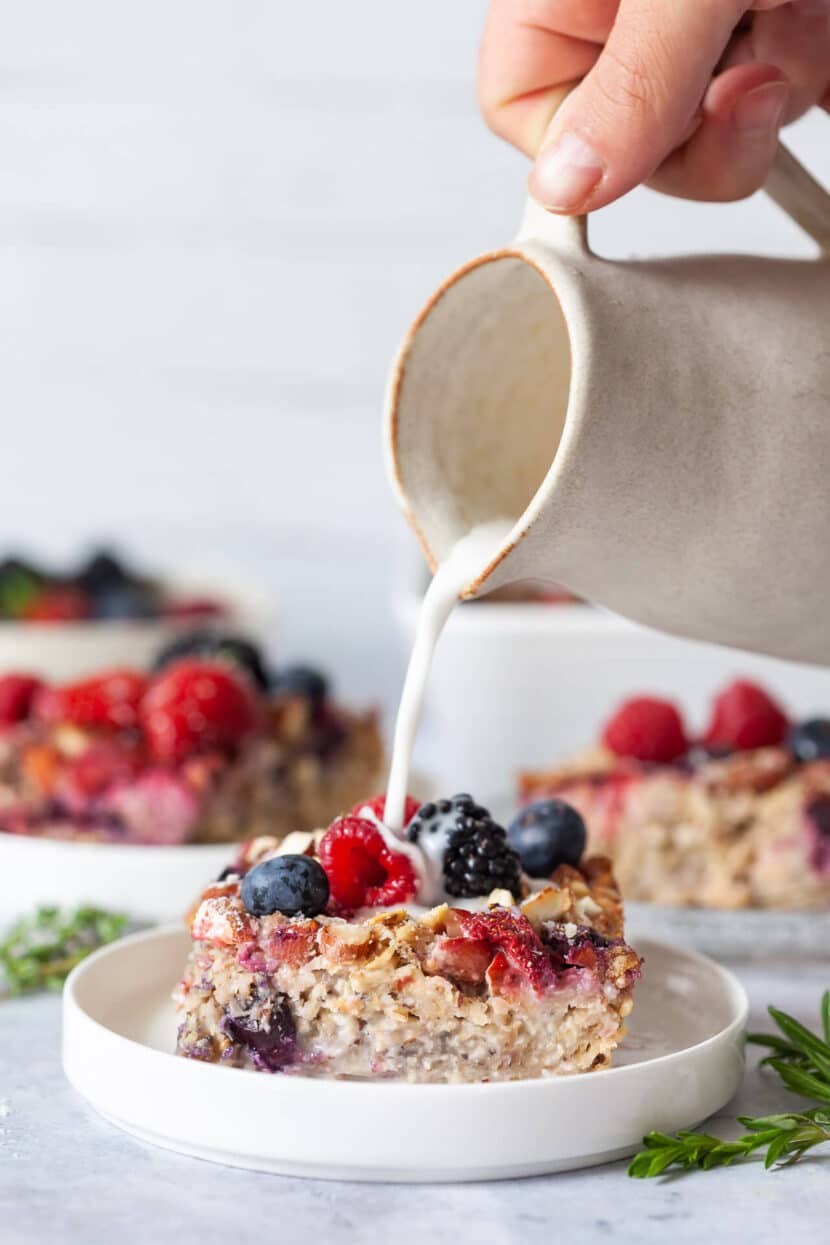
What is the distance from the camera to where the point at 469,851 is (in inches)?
61.1

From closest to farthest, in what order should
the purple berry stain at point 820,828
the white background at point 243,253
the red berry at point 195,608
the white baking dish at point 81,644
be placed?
1. the purple berry stain at point 820,828
2. the white baking dish at point 81,644
3. the red berry at point 195,608
4. the white background at point 243,253

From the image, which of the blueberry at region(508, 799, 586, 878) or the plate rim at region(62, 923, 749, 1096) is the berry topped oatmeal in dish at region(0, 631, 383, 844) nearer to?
the plate rim at region(62, 923, 749, 1096)

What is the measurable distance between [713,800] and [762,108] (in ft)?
3.19

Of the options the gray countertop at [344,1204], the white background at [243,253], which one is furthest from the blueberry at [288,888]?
the white background at [243,253]

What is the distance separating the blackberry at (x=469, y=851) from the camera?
1.55m

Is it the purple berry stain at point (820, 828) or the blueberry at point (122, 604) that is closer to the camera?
the purple berry stain at point (820, 828)

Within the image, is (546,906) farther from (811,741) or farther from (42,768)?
(42,768)

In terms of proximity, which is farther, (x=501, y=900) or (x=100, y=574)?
(x=100, y=574)

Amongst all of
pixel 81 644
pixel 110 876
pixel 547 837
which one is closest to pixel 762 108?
pixel 547 837

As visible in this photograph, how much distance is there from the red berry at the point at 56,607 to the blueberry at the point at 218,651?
23.3 inches

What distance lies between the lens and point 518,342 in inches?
64.7

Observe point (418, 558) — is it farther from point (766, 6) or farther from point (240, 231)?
point (766, 6)

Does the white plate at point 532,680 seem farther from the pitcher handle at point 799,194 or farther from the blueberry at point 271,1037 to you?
the blueberry at point 271,1037

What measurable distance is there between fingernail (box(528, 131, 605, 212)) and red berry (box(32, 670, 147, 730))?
1267 millimetres
